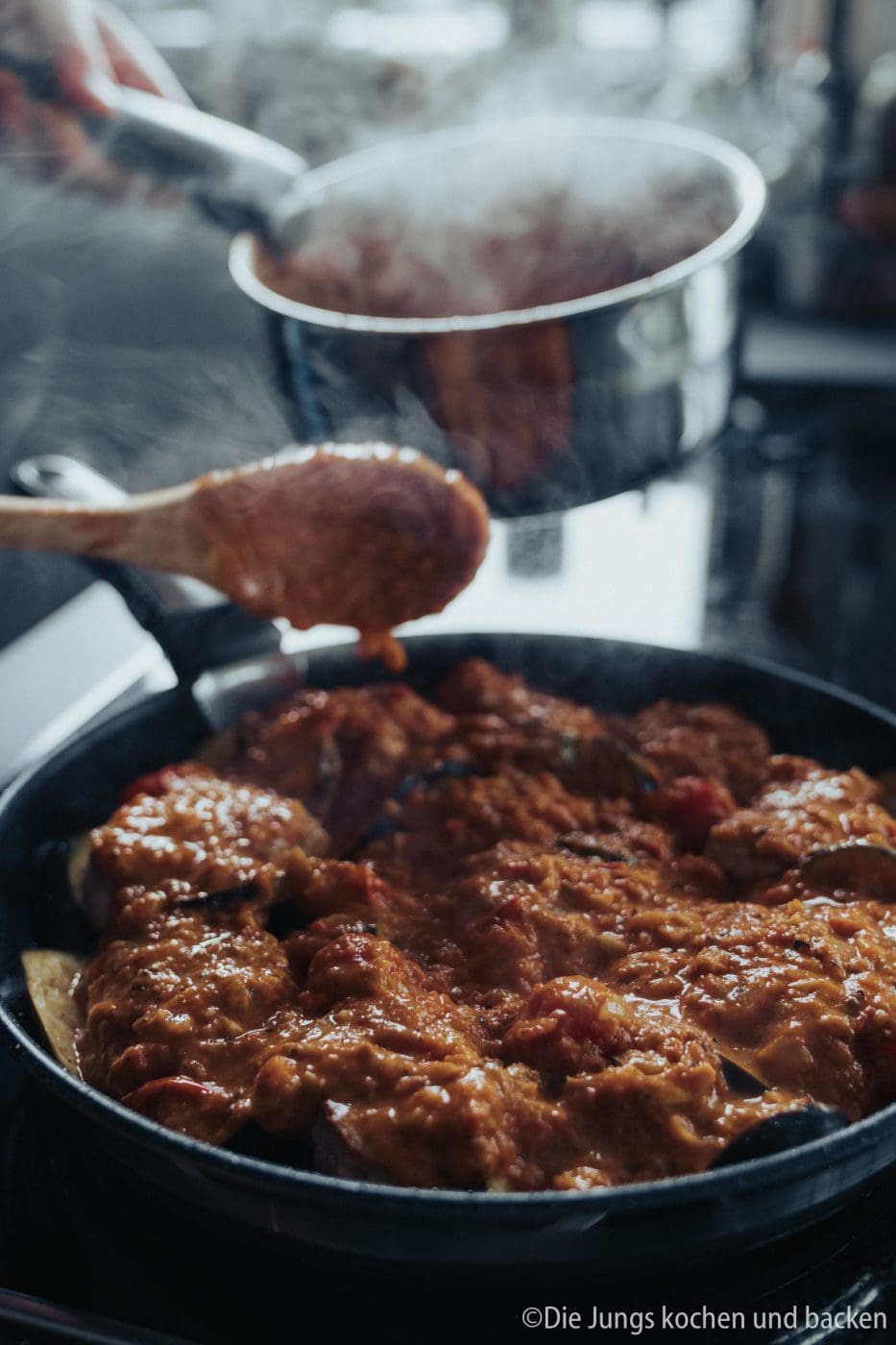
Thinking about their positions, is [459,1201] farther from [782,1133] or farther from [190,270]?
[190,270]

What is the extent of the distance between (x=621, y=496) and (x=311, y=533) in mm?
1033

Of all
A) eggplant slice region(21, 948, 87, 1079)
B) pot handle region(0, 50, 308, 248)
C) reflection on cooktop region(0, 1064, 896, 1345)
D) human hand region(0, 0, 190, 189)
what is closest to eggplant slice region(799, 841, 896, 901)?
reflection on cooktop region(0, 1064, 896, 1345)

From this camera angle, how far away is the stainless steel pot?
60.6 inches

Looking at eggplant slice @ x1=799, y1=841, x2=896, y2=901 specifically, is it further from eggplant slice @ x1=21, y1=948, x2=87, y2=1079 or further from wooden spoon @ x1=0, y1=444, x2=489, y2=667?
eggplant slice @ x1=21, y1=948, x2=87, y2=1079

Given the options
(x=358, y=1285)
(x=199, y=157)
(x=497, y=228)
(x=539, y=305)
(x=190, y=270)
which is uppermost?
(x=199, y=157)

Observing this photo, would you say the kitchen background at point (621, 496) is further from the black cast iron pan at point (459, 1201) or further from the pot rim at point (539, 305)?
the black cast iron pan at point (459, 1201)

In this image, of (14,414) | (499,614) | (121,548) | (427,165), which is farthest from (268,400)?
(121,548)

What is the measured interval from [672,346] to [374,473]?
1.47 ft

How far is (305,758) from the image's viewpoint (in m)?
1.74

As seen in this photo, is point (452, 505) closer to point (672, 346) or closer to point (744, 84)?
point (672, 346)

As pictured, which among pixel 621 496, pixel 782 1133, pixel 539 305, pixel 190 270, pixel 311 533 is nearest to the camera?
pixel 782 1133

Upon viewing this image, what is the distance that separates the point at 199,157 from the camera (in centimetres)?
181

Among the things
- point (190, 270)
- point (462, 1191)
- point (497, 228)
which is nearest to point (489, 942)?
point (462, 1191)

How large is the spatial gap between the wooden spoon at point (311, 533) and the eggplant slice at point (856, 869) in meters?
0.56
